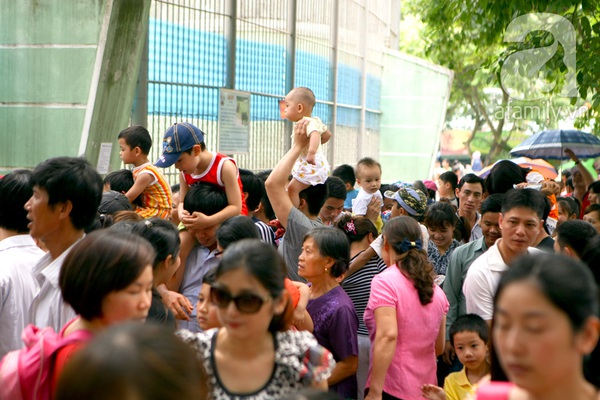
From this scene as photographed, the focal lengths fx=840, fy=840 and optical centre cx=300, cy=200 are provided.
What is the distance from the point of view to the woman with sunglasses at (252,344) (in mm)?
2990

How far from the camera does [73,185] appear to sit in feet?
12.0

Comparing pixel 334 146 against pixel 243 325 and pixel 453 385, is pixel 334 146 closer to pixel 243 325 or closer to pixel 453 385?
pixel 453 385

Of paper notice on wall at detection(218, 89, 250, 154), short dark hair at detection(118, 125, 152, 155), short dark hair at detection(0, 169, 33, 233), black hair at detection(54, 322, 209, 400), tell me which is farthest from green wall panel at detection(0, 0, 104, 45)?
black hair at detection(54, 322, 209, 400)

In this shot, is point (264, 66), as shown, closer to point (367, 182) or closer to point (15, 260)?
point (367, 182)

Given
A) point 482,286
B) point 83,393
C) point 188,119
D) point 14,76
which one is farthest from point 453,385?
point 188,119

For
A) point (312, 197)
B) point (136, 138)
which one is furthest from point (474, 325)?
point (136, 138)

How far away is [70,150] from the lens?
8.16 meters

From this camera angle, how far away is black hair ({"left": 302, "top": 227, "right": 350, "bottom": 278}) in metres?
4.84

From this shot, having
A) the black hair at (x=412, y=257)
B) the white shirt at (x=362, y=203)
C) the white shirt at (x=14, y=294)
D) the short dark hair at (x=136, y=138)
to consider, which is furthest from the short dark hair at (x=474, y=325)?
the white shirt at (x=362, y=203)

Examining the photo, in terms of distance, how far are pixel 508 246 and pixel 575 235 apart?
429 mm

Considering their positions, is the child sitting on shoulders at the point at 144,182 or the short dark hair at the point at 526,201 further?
the child sitting on shoulders at the point at 144,182

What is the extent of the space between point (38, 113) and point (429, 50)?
26.5 ft

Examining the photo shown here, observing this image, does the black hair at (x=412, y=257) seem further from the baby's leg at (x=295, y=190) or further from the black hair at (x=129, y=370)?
the black hair at (x=129, y=370)

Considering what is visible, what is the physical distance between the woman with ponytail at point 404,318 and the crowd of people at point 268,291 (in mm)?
11
